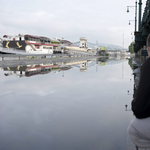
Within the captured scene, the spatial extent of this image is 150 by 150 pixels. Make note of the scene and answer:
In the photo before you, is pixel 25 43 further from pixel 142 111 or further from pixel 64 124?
pixel 142 111

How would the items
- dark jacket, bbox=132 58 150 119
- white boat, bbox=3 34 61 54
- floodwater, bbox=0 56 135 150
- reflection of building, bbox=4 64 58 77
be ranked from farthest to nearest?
white boat, bbox=3 34 61 54, reflection of building, bbox=4 64 58 77, floodwater, bbox=0 56 135 150, dark jacket, bbox=132 58 150 119

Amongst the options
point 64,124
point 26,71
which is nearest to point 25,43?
point 26,71

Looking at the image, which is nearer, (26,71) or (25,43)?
(26,71)

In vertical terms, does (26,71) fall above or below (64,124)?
above

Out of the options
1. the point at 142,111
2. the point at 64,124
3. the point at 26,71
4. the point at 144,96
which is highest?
the point at 144,96

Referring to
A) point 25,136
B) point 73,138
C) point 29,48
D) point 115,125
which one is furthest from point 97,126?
point 29,48

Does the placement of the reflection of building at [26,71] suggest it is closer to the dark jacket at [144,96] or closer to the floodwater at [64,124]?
the floodwater at [64,124]

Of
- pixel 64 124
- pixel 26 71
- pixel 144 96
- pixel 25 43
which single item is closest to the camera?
pixel 144 96

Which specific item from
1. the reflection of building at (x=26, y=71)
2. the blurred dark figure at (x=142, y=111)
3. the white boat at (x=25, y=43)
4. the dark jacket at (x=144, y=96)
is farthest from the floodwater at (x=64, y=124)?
the white boat at (x=25, y=43)

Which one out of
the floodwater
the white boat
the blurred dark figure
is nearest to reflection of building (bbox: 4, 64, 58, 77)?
the floodwater

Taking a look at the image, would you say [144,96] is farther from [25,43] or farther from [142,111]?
[25,43]

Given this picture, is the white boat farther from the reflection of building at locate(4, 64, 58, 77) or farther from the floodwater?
the floodwater

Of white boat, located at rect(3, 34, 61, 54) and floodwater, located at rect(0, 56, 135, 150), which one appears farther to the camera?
white boat, located at rect(3, 34, 61, 54)

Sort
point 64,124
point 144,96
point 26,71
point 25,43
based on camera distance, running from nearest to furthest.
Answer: point 144,96 → point 64,124 → point 26,71 → point 25,43
